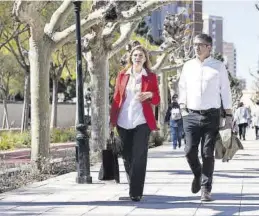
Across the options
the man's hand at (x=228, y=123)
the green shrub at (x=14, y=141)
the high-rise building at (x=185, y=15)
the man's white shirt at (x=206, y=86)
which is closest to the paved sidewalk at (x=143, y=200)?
the man's hand at (x=228, y=123)

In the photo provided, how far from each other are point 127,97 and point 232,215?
2.05 metres

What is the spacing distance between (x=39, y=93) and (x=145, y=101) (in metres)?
4.16

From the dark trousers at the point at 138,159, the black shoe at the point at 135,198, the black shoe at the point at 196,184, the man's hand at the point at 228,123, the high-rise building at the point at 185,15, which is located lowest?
the black shoe at the point at 135,198

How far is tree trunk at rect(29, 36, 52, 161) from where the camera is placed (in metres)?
11.4

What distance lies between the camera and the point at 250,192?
8.66 m

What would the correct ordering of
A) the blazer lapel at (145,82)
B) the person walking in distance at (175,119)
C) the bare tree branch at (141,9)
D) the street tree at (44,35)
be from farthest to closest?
the person walking in distance at (175,119), the bare tree branch at (141,9), the street tree at (44,35), the blazer lapel at (145,82)

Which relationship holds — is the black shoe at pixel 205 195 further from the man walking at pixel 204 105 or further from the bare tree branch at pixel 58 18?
the bare tree branch at pixel 58 18

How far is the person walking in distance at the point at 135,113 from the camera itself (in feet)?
25.2

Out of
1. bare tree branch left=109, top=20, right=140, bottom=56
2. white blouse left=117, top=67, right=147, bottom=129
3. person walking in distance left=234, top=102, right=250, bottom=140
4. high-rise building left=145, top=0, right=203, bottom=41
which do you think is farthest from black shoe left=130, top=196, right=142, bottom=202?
person walking in distance left=234, top=102, right=250, bottom=140

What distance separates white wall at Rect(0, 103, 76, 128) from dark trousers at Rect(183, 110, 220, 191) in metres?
42.0

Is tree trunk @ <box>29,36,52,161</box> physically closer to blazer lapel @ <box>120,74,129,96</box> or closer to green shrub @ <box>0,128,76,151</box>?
blazer lapel @ <box>120,74,129,96</box>

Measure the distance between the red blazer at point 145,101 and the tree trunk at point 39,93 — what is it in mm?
3803

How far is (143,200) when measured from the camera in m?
7.94

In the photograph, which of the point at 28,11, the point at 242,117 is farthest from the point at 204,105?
the point at 242,117
